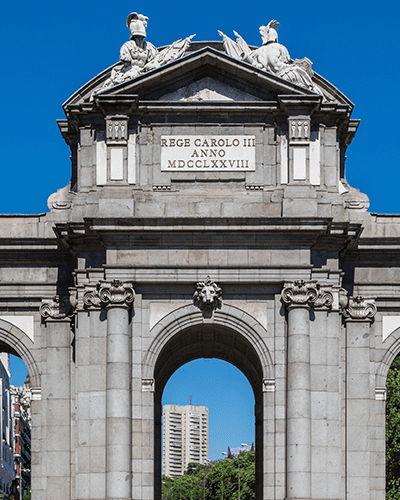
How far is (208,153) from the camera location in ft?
129

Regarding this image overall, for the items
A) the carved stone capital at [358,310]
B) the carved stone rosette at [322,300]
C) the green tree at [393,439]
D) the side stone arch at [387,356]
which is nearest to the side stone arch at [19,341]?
the carved stone rosette at [322,300]

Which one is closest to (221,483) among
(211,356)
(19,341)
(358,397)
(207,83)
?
(211,356)

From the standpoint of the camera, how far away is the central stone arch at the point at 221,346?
37969 millimetres

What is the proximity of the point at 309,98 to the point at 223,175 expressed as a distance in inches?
146

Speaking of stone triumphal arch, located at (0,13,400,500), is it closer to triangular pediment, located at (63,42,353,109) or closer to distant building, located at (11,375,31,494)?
triangular pediment, located at (63,42,353,109)

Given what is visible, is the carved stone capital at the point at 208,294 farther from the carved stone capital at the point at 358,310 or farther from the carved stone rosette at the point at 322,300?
the carved stone capital at the point at 358,310

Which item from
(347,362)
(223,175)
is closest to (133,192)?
(223,175)

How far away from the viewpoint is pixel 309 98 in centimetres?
3866

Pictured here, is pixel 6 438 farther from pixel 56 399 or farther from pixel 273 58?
pixel 273 58

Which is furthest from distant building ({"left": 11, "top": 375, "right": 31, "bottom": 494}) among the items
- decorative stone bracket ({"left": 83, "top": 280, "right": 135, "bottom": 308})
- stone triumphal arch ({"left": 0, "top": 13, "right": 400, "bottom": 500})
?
decorative stone bracket ({"left": 83, "top": 280, "right": 135, "bottom": 308})

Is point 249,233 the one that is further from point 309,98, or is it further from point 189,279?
point 309,98

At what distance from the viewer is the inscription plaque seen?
39.2 meters

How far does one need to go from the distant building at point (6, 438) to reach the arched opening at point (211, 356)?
202 feet

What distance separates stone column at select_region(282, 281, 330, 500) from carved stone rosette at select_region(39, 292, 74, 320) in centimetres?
748
